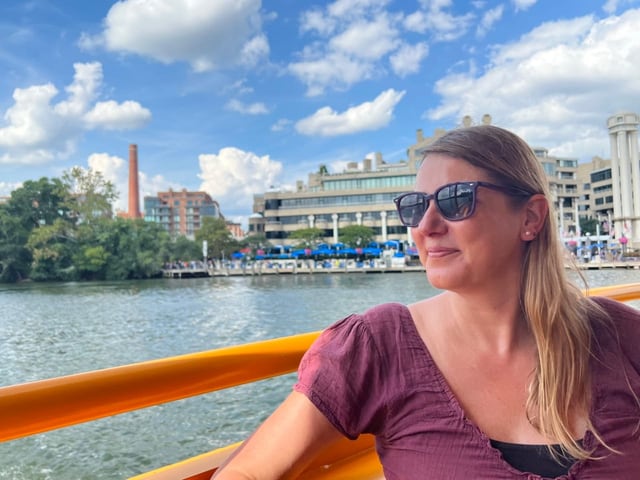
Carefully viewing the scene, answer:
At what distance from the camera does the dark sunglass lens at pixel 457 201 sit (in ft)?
3.13

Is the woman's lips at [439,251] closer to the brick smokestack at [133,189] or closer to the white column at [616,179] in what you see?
the white column at [616,179]

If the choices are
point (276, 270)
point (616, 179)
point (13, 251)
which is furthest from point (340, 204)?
point (13, 251)

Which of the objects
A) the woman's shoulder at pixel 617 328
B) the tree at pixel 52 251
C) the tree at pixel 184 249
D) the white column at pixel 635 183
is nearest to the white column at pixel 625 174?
the white column at pixel 635 183

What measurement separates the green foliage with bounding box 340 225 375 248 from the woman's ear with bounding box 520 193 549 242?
154ft

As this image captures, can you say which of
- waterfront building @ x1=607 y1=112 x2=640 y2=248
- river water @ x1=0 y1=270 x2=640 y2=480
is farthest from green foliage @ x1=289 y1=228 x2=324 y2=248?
waterfront building @ x1=607 y1=112 x2=640 y2=248

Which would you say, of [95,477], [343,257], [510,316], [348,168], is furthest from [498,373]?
[348,168]

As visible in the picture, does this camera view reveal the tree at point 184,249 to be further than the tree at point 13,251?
Yes

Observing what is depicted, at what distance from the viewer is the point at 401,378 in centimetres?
94

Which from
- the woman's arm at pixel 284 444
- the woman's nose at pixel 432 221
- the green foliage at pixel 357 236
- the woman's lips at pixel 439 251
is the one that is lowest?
the woman's arm at pixel 284 444

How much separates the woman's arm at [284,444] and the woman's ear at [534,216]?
510 mm

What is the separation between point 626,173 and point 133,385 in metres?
56.5

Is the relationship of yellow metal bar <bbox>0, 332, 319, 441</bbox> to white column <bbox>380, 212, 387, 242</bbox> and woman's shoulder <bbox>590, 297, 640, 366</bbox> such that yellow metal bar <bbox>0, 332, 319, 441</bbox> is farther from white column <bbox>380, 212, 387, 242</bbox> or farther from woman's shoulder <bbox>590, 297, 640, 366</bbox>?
white column <bbox>380, 212, 387, 242</bbox>

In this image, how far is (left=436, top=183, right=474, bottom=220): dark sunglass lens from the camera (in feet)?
3.13

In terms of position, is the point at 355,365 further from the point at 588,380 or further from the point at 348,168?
the point at 348,168
